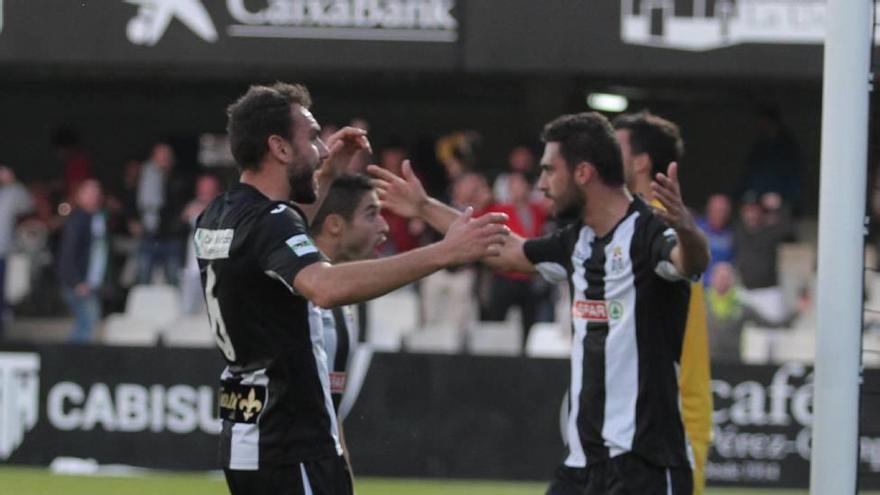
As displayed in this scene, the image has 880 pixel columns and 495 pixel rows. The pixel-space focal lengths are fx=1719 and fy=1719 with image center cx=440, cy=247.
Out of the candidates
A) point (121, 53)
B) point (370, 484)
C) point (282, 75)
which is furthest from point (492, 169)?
point (370, 484)

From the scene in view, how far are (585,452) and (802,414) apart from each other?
7816 mm

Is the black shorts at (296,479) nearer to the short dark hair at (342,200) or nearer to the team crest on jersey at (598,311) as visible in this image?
the team crest on jersey at (598,311)

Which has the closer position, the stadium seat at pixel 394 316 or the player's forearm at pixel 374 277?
the player's forearm at pixel 374 277

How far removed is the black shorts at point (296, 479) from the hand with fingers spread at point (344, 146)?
124 cm

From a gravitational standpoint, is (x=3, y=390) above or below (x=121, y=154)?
below

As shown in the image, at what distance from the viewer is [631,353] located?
6496 mm

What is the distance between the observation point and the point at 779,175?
16672mm

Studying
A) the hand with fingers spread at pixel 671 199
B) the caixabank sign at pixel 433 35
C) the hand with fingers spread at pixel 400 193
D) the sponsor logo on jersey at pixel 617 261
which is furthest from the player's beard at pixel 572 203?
the caixabank sign at pixel 433 35

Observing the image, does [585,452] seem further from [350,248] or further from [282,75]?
[282,75]

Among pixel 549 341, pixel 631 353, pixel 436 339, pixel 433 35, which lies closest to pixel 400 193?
pixel 631 353

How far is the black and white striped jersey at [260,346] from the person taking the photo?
5434 mm

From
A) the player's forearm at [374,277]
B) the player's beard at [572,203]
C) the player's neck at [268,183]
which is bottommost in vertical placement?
the player's forearm at [374,277]

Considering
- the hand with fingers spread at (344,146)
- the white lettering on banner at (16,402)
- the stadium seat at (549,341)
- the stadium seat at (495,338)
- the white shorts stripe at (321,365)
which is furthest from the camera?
the stadium seat at (495,338)

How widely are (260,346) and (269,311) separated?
117 millimetres
